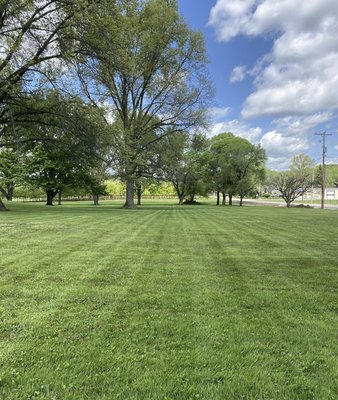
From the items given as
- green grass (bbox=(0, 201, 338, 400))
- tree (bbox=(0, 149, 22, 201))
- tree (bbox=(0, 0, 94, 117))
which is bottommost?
green grass (bbox=(0, 201, 338, 400))

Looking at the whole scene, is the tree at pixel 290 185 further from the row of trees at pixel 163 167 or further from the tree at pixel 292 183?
the row of trees at pixel 163 167

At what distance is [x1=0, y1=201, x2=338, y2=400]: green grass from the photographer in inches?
114

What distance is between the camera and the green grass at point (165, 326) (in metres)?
2.91

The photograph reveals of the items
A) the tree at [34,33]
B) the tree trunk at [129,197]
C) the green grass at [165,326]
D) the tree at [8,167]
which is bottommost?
the green grass at [165,326]

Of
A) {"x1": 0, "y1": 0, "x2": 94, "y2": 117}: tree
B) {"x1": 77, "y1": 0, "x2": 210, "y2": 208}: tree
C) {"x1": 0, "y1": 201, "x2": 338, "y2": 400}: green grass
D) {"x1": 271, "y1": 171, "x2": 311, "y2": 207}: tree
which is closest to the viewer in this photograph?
{"x1": 0, "y1": 201, "x2": 338, "y2": 400}: green grass

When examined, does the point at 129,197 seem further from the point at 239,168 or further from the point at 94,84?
the point at 239,168

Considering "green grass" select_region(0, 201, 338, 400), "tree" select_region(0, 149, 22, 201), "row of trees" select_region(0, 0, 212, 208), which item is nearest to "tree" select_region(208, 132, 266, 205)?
"row of trees" select_region(0, 0, 212, 208)

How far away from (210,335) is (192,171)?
42.6 m

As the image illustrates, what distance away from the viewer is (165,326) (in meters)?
4.04

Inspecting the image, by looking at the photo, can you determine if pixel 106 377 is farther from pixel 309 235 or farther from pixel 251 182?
pixel 251 182

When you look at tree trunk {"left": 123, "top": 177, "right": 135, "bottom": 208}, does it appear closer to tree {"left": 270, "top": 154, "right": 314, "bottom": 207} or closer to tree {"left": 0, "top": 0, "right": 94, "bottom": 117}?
tree {"left": 0, "top": 0, "right": 94, "bottom": 117}

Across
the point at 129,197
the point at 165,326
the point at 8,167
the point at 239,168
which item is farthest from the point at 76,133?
the point at 239,168

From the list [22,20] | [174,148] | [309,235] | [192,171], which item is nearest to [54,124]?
[22,20]

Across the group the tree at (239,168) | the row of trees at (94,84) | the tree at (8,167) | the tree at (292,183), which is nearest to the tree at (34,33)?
the row of trees at (94,84)
